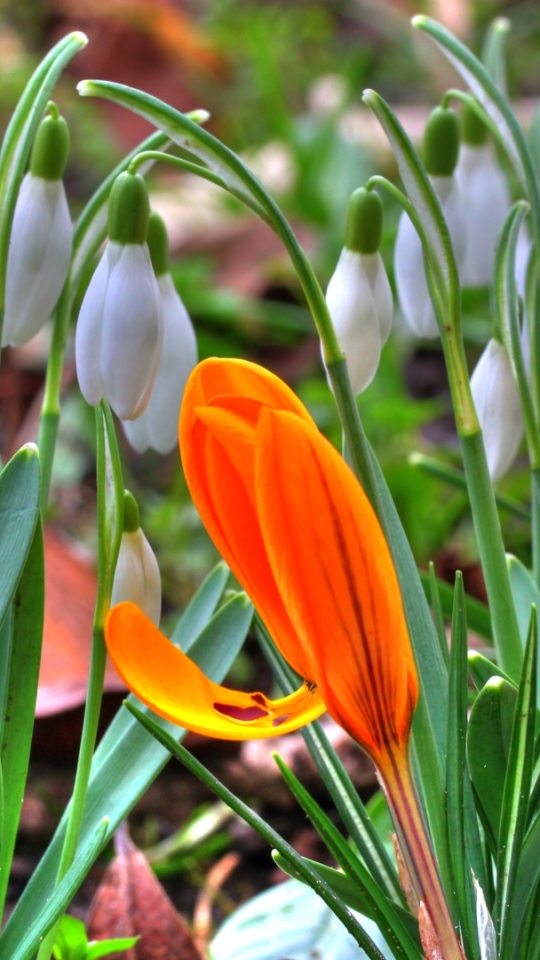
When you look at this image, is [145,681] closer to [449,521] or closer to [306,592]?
[306,592]

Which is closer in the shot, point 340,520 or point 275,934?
point 340,520

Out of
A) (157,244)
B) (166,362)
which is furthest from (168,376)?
(157,244)

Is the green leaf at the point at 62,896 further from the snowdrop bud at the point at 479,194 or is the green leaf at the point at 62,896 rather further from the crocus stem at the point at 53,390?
the snowdrop bud at the point at 479,194

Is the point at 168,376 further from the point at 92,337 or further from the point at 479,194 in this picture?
the point at 479,194

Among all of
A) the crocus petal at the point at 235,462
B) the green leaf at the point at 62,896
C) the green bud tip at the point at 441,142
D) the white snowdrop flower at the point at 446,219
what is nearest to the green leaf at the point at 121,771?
the green leaf at the point at 62,896

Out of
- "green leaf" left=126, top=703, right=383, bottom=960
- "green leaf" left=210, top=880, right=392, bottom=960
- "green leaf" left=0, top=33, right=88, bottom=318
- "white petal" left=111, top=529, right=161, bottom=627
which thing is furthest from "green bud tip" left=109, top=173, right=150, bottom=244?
"green leaf" left=210, top=880, right=392, bottom=960

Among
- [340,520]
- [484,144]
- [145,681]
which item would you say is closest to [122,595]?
[145,681]
